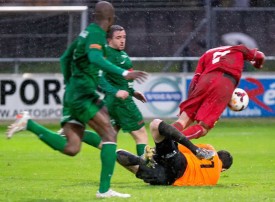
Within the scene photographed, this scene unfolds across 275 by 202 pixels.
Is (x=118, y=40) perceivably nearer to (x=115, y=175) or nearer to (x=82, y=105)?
(x=115, y=175)

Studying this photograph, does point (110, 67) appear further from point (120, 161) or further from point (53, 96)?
point (53, 96)

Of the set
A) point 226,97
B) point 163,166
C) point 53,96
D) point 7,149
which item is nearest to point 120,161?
point 163,166

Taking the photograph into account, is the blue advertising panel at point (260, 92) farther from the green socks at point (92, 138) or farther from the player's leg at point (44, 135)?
the player's leg at point (44, 135)

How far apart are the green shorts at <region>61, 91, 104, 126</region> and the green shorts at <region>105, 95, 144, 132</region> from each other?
3.73 m

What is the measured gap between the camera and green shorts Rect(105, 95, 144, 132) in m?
13.0

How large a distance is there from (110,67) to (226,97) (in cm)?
347

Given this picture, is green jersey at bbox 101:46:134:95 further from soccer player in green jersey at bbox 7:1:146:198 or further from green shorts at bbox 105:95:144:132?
soccer player in green jersey at bbox 7:1:146:198

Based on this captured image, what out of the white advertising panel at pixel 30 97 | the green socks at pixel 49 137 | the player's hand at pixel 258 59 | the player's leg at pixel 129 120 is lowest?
the white advertising panel at pixel 30 97

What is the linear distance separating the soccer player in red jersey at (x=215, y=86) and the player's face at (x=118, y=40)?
3.79ft

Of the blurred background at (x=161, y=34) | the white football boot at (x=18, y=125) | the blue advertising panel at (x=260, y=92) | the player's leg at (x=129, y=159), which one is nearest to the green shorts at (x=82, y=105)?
the white football boot at (x=18, y=125)

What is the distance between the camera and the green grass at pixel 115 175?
941cm

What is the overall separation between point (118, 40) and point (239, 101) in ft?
6.05

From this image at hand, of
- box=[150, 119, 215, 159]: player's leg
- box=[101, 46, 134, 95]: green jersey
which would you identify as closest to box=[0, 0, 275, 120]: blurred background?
box=[101, 46, 134, 95]: green jersey

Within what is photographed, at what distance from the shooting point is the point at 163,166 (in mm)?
10188
